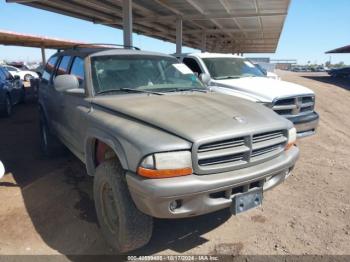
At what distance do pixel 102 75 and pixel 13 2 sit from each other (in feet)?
26.4

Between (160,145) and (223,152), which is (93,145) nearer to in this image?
(160,145)

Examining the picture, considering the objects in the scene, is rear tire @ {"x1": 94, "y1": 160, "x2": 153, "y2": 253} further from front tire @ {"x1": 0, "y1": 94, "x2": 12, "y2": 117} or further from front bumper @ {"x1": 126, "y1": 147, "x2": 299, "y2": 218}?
front tire @ {"x1": 0, "y1": 94, "x2": 12, "y2": 117}

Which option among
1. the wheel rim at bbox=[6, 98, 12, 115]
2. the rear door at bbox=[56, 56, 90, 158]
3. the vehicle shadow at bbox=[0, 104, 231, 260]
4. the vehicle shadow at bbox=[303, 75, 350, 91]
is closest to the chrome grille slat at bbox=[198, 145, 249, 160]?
the vehicle shadow at bbox=[0, 104, 231, 260]

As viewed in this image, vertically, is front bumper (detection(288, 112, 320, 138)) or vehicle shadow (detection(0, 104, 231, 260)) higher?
front bumper (detection(288, 112, 320, 138))

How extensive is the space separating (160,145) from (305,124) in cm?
431

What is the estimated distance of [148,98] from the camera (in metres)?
3.61

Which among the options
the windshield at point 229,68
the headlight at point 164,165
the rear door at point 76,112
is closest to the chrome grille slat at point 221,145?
the headlight at point 164,165

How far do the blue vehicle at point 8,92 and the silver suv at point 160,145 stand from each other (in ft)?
22.0

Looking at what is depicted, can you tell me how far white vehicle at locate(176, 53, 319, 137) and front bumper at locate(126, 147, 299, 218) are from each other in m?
2.86

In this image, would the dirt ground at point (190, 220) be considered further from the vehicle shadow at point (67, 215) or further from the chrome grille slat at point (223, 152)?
the chrome grille slat at point (223, 152)

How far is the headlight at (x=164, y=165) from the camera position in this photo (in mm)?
2598

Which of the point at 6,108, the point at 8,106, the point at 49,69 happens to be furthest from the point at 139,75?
the point at 8,106

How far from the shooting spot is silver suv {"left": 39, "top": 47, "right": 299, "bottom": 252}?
2.64 m

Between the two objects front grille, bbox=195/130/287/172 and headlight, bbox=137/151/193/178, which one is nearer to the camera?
headlight, bbox=137/151/193/178
